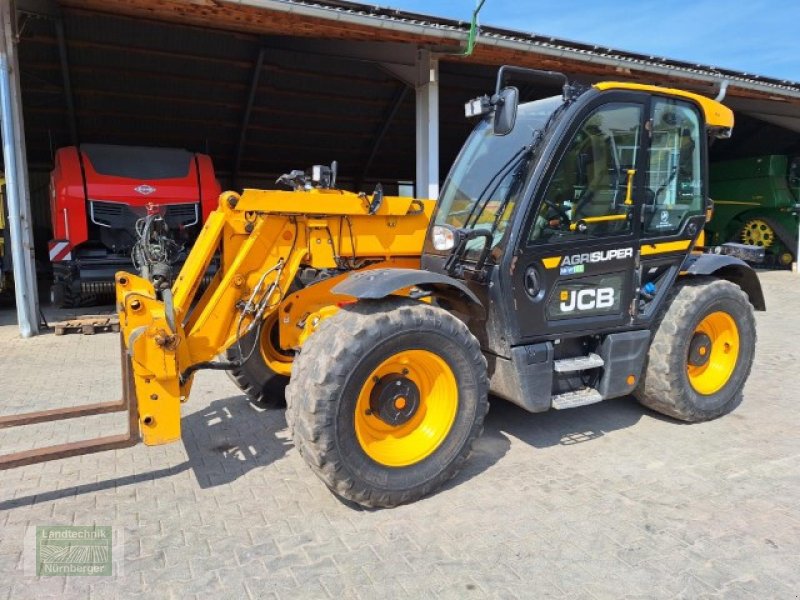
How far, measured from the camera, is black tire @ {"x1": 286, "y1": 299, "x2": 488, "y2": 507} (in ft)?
9.81

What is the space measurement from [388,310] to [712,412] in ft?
9.50

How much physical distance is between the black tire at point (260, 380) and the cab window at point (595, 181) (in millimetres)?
2284

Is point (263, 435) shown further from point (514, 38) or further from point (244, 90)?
point (244, 90)

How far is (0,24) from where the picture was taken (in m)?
7.26

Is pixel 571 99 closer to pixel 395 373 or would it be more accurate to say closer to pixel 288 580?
pixel 395 373

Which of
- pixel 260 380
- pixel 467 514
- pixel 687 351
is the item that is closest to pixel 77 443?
pixel 260 380

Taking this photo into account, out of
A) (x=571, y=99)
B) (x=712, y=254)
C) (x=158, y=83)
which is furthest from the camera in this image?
(x=158, y=83)

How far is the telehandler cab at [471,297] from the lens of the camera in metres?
3.18

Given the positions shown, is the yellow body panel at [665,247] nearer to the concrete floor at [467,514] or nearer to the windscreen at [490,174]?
the windscreen at [490,174]

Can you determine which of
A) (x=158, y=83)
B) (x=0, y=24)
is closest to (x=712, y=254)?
(x=0, y=24)

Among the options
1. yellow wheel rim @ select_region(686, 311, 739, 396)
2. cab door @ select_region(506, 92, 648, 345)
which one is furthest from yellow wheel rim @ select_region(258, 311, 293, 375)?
yellow wheel rim @ select_region(686, 311, 739, 396)

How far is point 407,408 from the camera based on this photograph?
3.38 m

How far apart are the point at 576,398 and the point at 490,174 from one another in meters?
1.60

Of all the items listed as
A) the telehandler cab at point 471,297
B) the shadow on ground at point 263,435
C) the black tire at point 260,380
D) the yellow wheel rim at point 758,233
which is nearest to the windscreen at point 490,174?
the telehandler cab at point 471,297
